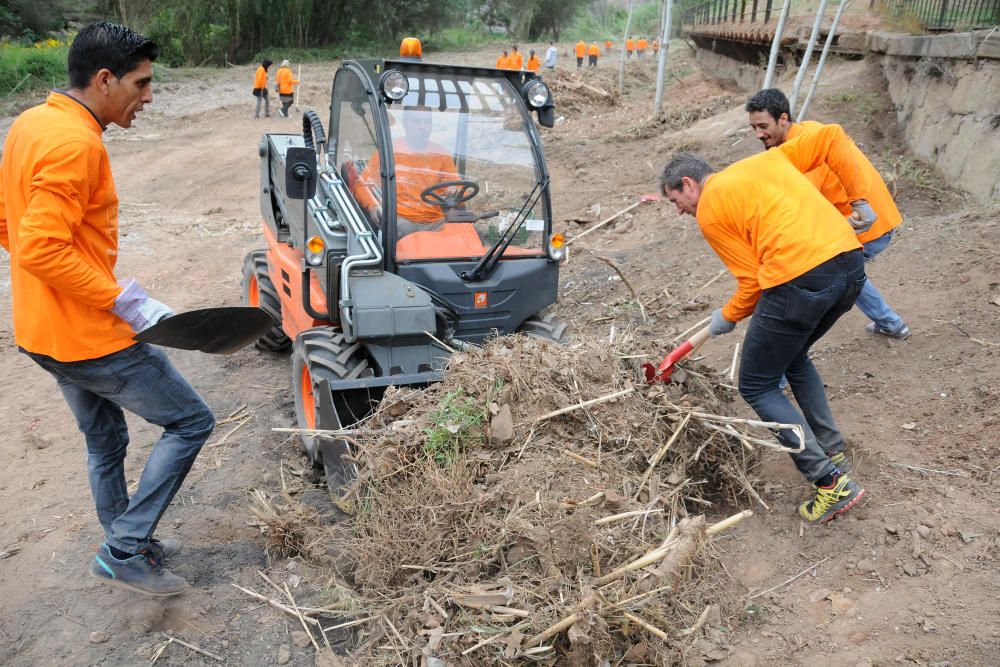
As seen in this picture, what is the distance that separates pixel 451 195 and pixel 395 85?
0.76 m

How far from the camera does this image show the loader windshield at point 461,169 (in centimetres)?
483

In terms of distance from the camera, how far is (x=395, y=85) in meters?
4.65

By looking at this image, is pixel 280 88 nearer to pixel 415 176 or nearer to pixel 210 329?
pixel 415 176

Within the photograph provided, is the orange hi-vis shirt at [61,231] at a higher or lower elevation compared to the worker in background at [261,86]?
higher

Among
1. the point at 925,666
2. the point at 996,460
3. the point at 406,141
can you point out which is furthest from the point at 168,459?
the point at 996,460

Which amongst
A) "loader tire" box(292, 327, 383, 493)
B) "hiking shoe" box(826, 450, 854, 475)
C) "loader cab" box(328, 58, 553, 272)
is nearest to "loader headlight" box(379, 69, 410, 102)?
"loader cab" box(328, 58, 553, 272)

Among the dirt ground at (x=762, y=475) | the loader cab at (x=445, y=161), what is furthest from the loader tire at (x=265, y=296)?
the loader cab at (x=445, y=161)

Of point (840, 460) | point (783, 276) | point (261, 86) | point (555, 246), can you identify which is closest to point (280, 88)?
point (261, 86)

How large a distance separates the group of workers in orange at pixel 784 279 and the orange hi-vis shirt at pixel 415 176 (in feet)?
5.33

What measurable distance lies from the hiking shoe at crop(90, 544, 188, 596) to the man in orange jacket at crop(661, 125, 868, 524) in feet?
9.37

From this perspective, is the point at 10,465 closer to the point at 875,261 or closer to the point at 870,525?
the point at 870,525

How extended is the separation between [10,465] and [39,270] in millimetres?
2603

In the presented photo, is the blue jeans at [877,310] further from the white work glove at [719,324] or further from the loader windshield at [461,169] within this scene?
the loader windshield at [461,169]

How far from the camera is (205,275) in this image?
8.55 m
